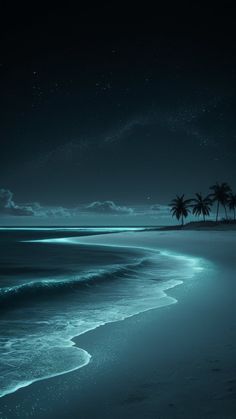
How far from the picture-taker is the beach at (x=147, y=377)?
341cm

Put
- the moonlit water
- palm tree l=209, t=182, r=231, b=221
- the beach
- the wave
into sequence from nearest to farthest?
the beach
the moonlit water
the wave
palm tree l=209, t=182, r=231, b=221

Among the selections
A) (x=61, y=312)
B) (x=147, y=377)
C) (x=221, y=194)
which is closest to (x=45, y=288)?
(x=61, y=312)

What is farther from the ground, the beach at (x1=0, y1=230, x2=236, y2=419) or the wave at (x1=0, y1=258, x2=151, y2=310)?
the beach at (x1=0, y1=230, x2=236, y2=419)

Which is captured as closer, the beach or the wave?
the beach

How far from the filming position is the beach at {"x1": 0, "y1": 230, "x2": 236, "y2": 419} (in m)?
3.41

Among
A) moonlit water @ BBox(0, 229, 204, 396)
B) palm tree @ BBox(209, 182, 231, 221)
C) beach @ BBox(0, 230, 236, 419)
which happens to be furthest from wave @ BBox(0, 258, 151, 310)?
palm tree @ BBox(209, 182, 231, 221)

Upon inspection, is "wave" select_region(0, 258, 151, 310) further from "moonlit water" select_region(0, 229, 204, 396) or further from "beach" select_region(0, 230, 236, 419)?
"beach" select_region(0, 230, 236, 419)

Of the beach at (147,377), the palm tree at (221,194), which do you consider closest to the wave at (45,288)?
the beach at (147,377)

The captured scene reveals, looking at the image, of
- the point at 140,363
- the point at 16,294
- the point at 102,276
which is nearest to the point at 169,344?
the point at 140,363

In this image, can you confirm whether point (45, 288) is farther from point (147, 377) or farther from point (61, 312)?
point (147, 377)

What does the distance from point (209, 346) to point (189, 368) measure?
3.13ft

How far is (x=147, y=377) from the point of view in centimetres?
420

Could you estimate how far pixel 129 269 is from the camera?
16344mm

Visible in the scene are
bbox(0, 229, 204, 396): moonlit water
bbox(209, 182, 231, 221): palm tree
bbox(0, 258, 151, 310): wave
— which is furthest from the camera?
bbox(209, 182, 231, 221): palm tree
